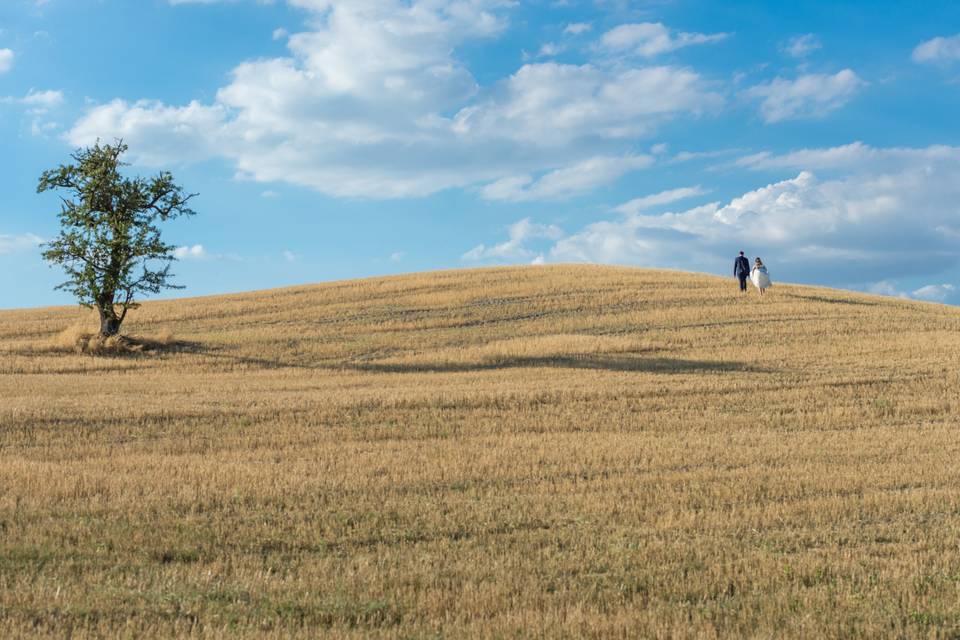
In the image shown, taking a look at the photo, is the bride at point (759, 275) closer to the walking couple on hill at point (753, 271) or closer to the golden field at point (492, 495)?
the walking couple on hill at point (753, 271)

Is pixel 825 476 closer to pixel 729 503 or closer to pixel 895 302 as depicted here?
pixel 729 503

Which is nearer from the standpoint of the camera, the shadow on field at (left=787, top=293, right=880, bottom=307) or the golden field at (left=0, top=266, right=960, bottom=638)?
the golden field at (left=0, top=266, right=960, bottom=638)

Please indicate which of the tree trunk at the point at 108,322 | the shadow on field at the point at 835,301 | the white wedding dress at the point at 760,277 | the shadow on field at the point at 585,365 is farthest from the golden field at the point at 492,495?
the white wedding dress at the point at 760,277

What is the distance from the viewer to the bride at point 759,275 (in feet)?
150

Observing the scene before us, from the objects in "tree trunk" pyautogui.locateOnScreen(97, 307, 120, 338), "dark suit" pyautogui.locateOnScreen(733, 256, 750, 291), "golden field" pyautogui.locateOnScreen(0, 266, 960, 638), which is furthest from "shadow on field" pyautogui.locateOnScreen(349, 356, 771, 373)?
"dark suit" pyautogui.locateOnScreen(733, 256, 750, 291)

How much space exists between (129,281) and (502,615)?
116 feet

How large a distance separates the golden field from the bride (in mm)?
12738

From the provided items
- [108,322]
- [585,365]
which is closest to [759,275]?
[585,365]

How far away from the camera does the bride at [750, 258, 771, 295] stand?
150 ft

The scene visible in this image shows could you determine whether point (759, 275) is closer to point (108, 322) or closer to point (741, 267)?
point (741, 267)

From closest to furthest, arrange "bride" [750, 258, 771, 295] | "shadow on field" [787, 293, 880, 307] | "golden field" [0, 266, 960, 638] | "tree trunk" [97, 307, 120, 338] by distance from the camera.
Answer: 1. "golden field" [0, 266, 960, 638]
2. "tree trunk" [97, 307, 120, 338]
3. "shadow on field" [787, 293, 880, 307]
4. "bride" [750, 258, 771, 295]

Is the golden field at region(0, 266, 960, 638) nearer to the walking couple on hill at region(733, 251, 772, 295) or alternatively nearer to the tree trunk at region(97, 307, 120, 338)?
the tree trunk at region(97, 307, 120, 338)

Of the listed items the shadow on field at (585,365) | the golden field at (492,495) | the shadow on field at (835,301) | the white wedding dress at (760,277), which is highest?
the white wedding dress at (760,277)

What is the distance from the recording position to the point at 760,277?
45844 mm
